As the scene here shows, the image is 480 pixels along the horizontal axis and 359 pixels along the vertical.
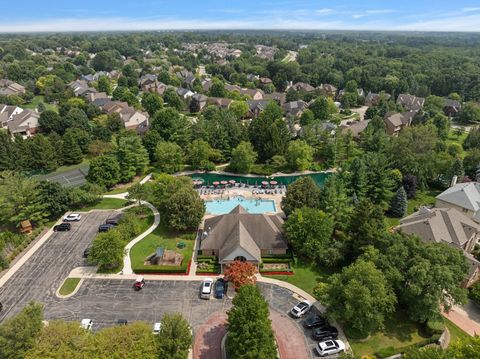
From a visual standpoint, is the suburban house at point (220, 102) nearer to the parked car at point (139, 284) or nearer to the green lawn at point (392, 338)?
the parked car at point (139, 284)

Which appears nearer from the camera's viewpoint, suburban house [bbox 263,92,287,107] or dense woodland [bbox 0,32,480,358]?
dense woodland [bbox 0,32,480,358]

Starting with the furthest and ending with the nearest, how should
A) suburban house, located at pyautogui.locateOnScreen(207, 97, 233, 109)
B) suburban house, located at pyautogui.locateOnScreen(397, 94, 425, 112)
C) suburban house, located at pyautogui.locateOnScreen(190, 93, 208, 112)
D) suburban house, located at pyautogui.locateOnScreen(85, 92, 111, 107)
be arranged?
suburban house, located at pyautogui.locateOnScreen(397, 94, 425, 112) < suburban house, located at pyautogui.locateOnScreen(190, 93, 208, 112) < suburban house, located at pyautogui.locateOnScreen(207, 97, 233, 109) < suburban house, located at pyautogui.locateOnScreen(85, 92, 111, 107)

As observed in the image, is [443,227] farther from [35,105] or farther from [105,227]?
[35,105]

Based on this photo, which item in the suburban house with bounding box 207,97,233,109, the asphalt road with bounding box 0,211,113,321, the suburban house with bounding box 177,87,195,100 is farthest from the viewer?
the suburban house with bounding box 177,87,195,100

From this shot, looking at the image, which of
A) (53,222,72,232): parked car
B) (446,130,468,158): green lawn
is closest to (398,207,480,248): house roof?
(53,222,72,232): parked car

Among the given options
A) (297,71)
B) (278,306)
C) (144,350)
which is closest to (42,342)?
(144,350)

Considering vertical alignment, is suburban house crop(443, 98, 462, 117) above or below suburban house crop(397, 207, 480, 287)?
below

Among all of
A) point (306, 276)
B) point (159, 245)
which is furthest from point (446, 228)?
point (159, 245)

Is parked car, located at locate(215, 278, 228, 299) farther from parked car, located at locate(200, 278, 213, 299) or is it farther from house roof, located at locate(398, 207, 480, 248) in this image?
house roof, located at locate(398, 207, 480, 248)
